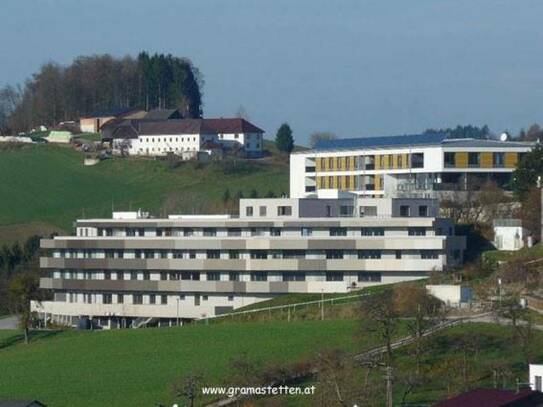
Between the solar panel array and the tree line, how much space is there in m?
57.6

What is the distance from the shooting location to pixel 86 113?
156625 millimetres

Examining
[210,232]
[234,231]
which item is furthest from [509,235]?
[210,232]

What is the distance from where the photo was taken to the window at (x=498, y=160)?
89.2 meters

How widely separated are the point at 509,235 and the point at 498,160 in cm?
1517

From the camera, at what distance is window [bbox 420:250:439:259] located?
72125 mm

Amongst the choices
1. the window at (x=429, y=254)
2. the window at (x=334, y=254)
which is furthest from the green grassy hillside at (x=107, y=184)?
the window at (x=429, y=254)

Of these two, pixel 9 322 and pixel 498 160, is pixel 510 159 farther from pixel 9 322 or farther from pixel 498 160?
pixel 9 322

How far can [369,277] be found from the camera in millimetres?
72812

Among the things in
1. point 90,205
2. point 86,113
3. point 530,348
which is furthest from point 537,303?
point 86,113

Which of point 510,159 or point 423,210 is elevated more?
point 510,159

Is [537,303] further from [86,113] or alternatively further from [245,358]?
[86,113]

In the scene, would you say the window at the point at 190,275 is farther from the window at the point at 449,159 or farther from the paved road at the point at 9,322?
the window at the point at 449,159

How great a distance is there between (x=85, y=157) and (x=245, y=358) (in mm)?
82987

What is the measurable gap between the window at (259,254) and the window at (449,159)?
17124mm
